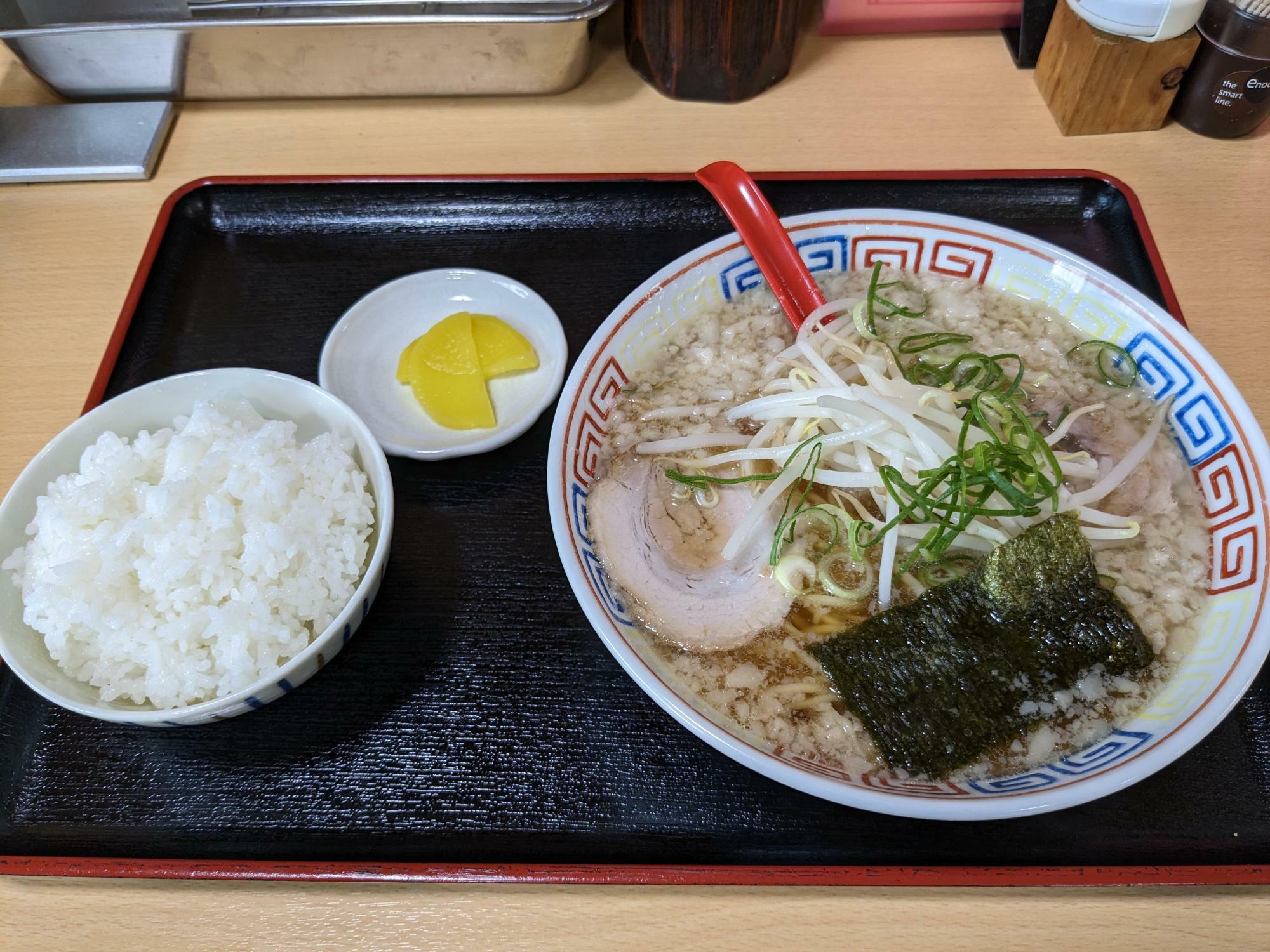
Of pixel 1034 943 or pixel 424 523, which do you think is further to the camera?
pixel 424 523

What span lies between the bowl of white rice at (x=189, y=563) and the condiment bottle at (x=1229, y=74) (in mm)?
1604

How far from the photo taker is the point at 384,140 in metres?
1.77

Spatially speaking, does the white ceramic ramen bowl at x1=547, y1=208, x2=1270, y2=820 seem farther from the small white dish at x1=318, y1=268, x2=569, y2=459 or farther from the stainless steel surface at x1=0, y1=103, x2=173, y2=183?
the stainless steel surface at x1=0, y1=103, x2=173, y2=183

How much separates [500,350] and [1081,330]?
2.92ft

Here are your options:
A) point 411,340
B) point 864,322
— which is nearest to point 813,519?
point 864,322

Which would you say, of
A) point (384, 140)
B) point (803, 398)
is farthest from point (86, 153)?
point (803, 398)

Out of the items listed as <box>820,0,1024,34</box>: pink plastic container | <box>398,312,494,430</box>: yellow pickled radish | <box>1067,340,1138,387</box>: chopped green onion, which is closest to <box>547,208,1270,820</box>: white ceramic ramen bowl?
<box>1067,340,1138,387</box>: chopped green onion

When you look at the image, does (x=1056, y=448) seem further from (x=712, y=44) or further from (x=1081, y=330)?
(x=712, y=44)

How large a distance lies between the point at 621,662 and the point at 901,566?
1.31ft

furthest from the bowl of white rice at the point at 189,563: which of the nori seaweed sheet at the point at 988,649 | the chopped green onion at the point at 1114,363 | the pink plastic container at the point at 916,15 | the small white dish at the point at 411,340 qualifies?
the pink plastic container at the point at 916,15

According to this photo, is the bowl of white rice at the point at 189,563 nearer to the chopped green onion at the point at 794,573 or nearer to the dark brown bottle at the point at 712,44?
the chopped green onion at the point at 794,573

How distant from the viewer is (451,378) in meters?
1.32

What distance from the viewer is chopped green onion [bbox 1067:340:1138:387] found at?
4.02ft

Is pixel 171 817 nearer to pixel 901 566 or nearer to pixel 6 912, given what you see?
pixel 6 912
